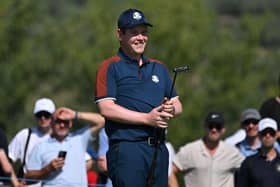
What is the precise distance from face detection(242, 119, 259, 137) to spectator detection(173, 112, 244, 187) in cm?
47

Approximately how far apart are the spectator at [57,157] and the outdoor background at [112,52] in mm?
38085

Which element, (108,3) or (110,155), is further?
(108,3)

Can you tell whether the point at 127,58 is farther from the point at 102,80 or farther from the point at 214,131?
the point at 214,131

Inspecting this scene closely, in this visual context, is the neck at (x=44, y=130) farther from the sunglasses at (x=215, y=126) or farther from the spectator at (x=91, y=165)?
the sunglasses at (x=215, y=126)

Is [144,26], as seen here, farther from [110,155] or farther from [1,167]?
[1,167]

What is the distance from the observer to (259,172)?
35.4 feet

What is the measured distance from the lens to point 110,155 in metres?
7.61

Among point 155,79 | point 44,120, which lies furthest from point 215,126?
point 155,79

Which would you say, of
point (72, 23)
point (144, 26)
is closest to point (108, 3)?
point (72, 23)

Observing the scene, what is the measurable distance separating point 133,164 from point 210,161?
13.7ft

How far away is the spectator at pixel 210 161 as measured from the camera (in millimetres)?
11508

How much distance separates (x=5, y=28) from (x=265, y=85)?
1628 cm

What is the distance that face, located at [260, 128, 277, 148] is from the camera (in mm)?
11047

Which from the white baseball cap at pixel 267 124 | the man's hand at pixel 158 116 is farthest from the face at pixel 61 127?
the man's hand at pixel 158 116
